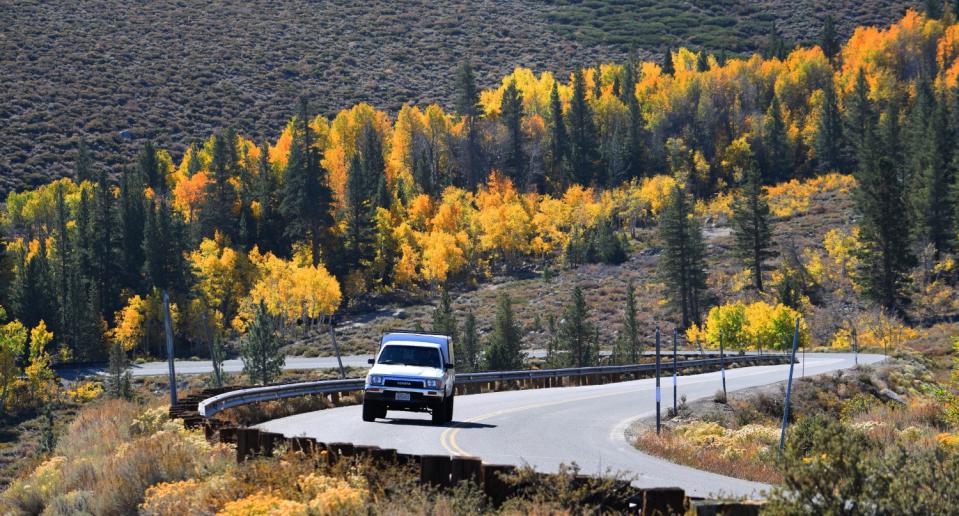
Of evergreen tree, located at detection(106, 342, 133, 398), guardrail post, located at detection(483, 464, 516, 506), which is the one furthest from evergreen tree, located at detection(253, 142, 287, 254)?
guardrail post, located at detection(483, 464, 516, 506)

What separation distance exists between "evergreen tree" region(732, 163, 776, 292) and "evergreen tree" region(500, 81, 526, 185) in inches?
1977

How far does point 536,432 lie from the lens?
2180 centimetres

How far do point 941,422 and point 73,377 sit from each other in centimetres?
6953

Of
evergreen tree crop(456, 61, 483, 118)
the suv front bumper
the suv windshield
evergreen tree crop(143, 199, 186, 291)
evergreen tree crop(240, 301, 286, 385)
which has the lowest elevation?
evergreen tree crop(240, 301, 286, 385)

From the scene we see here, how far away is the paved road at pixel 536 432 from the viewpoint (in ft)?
51.5

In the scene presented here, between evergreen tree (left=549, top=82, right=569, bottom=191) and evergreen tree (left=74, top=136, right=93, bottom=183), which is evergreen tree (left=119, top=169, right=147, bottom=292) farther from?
evergreen tree (left=549, top=82, right=569, bottom=191)

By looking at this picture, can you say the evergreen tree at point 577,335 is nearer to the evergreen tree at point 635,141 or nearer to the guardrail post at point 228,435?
the guardrail post at point 228,435

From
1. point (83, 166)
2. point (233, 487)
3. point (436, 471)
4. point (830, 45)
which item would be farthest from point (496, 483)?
point (830, 45)

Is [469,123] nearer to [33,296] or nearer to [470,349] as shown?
[33,296]

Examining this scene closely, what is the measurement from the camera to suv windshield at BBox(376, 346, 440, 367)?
22.6 metres

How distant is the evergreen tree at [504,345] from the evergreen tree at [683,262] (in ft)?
81.5

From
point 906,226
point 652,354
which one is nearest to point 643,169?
point 906,226

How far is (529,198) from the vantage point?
448 feet

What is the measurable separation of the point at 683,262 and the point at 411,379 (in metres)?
75.9
